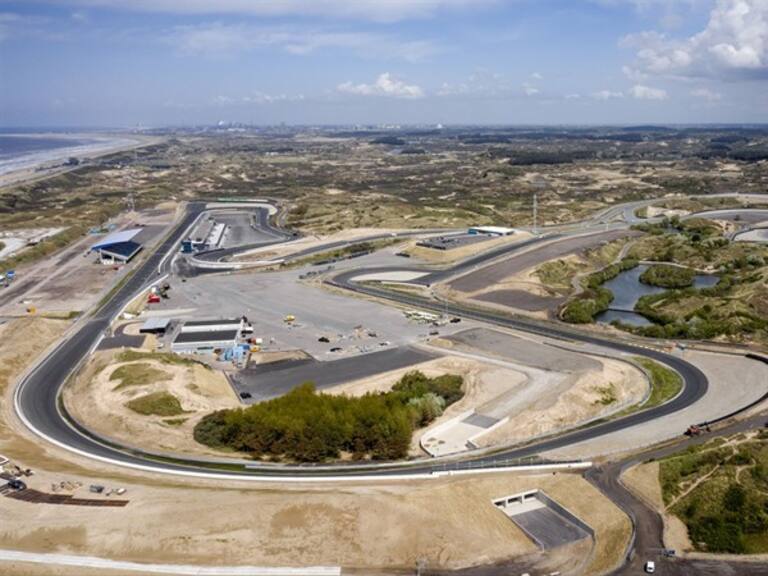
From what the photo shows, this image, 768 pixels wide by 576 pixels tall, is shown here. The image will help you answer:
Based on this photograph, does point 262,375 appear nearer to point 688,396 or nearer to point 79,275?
point 688,396

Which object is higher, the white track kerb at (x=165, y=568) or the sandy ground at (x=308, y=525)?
the sandy ground at (x=308, y=525)

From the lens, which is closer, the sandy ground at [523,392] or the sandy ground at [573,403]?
the sandy ground at [573,403]

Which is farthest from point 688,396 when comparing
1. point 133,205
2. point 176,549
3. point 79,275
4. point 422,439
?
point 133,205

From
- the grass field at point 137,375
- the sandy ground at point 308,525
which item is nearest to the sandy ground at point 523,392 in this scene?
the sandy ground at point 308,525

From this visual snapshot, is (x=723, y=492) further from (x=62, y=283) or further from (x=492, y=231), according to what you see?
(x=62, y=283)

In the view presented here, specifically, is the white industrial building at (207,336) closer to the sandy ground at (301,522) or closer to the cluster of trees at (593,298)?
the sandy ground at (301,522)

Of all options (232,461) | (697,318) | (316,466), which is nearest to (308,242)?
(697,318)

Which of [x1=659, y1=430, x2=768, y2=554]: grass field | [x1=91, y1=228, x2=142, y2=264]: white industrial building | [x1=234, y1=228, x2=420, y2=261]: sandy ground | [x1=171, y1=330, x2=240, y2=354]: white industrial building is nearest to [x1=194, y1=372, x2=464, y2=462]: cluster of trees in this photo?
[x1=659, y1=430, x2=768, y2=554]: grass field

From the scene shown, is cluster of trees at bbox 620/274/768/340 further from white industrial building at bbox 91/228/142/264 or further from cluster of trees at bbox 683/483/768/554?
white industrial building at bbox 91/228/142/264
